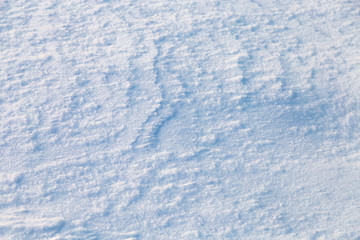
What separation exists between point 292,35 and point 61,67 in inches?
17.2

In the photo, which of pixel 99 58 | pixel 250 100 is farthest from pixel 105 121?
pixel 250 100

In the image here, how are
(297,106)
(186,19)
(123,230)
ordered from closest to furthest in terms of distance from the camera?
1. (123,230)
2. (297,106)
3. (186,19)

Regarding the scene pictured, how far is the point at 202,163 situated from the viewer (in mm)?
574

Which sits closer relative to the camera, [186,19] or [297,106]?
[297,106]

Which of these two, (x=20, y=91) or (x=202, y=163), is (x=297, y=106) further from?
(x=20, y=91)

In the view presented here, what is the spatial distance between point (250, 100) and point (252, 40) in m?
0.14

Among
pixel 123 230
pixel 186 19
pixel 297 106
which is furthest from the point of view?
pixel 186 19

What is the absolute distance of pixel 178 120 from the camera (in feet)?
2.00

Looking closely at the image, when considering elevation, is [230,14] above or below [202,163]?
above

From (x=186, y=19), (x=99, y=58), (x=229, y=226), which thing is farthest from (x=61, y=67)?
(x=229, y=226)

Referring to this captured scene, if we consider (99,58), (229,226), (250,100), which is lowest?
(229,226)

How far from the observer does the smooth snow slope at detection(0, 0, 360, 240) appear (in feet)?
1.75

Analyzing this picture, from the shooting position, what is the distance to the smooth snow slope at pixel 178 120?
532 millimetres

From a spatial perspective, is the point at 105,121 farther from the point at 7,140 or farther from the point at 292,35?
the point at 292,35
